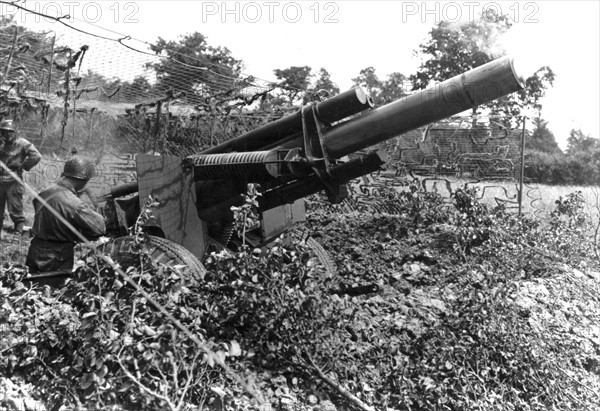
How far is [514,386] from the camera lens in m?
4.75

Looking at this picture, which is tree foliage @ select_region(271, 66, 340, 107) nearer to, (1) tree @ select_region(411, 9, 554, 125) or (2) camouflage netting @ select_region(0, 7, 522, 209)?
(2) camouflage netting @ select_region(0, 7, 522, 209)

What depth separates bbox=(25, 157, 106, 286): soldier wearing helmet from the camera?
5164 mm

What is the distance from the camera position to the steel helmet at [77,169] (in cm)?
522

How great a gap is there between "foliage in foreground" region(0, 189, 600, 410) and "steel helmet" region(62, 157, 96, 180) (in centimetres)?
108

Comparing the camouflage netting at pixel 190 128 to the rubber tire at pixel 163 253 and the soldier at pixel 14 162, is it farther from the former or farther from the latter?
the rubber tire at pixel 163 253

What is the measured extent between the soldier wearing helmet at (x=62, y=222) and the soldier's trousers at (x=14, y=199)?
3211 millimetres

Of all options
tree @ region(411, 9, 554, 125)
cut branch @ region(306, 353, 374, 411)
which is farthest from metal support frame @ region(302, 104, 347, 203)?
tree @ region(411, 9, 554, 125)

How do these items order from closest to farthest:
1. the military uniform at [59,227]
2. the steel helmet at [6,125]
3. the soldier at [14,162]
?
the military uniform at [59,227], the steel helmet at [6,125], the soldier at [14,162]

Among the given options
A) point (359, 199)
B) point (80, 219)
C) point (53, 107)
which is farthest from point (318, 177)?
point (53, 107)

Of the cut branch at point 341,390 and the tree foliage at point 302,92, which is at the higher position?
the tree foliage at point 302,92

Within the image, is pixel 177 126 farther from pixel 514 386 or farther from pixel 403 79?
pixel 403 79

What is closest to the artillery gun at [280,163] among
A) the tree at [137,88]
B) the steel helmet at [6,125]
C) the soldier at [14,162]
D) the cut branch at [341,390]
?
the cut branch at [341,390]

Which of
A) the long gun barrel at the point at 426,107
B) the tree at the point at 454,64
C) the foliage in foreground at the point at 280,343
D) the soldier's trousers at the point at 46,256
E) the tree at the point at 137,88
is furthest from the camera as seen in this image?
the tree at the point at 454,64

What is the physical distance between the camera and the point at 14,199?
855cm
